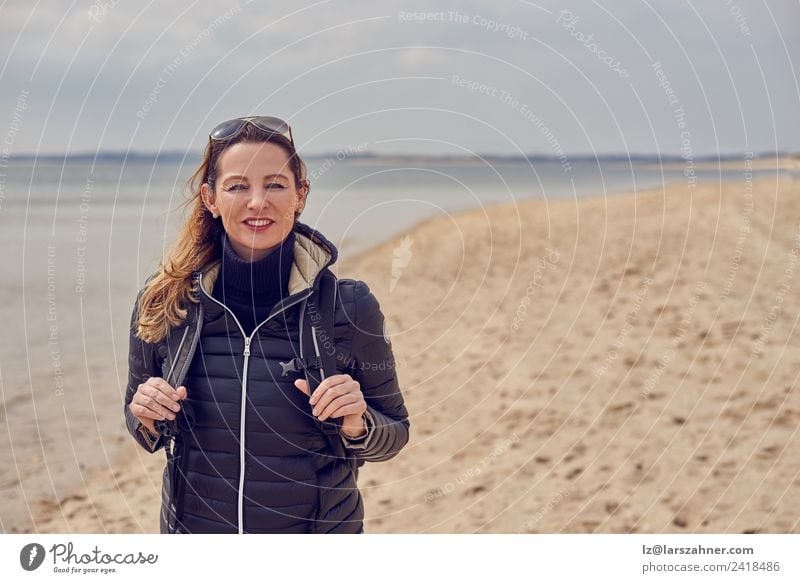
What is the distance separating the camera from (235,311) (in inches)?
94.0

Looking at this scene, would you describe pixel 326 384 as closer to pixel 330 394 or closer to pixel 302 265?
pixel 330 394

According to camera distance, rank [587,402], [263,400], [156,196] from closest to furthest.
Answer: [263,400]
[587,402]
[156,196]

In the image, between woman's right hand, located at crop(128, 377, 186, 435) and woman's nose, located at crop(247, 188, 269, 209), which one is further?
woman's nose, located at crop(247, 188, 269, 209)

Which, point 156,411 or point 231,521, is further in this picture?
point 231,521

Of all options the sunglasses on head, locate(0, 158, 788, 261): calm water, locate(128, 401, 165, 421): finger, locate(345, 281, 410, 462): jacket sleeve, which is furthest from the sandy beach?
the sunglasses on head

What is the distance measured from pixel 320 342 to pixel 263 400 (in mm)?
228

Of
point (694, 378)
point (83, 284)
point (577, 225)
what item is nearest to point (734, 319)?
point (694, 378)

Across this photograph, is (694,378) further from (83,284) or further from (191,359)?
(83,284)

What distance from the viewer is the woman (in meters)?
2.33

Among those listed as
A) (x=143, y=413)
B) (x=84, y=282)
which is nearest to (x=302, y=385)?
(x=143, y=413)

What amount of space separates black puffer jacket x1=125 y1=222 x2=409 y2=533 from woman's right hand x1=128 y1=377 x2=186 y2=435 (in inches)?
2.5

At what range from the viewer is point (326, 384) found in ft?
7.30

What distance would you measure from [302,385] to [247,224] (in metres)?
0.48

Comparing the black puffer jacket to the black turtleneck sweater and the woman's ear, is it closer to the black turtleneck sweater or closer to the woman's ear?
the black turtleneck sweater
